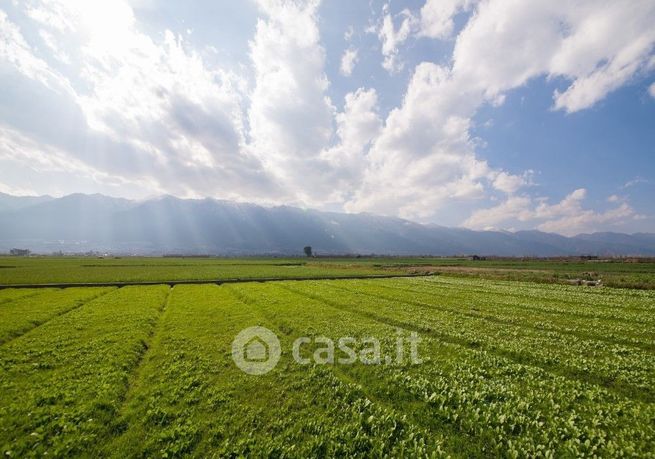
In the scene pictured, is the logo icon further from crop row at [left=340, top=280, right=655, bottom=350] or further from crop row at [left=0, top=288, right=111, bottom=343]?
crop row at [left=340, top=280, right=655, bottom=350]

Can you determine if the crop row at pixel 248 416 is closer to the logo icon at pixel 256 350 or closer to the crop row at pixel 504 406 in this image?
the logo icon at pixel 256 350

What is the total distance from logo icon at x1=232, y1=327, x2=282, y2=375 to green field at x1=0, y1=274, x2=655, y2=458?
51 centimetres

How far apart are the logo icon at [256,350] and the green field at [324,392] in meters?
0.51

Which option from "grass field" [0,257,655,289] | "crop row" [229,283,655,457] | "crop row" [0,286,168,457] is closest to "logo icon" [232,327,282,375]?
"crop row" [229,283,655,457]

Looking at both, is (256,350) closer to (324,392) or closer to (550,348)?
(324,392)

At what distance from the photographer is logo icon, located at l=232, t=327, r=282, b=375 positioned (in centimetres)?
1481

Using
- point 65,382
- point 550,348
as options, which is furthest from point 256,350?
point 550,348

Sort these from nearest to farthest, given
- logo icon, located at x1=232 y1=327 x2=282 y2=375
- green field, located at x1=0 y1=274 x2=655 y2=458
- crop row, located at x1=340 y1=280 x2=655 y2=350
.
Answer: green field, located at x1=0 y1=274 x2=655 y2=458 < logo icon, located at x1=232 y1=327 x2=282 y2=375 < crop row, located at x1=340 y1=280 x2=655 y2=350

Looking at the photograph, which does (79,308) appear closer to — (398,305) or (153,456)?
(153,456)

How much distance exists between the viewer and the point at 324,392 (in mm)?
12109

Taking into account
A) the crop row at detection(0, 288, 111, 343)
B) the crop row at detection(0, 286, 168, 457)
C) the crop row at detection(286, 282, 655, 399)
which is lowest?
the crop row at detection(286, 282, 655, 399)

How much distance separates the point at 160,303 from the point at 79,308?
286 inches

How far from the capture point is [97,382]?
12445 mm

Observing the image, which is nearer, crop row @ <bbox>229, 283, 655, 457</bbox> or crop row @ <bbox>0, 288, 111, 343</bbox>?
crop row @ <bbox>229, 283, 655, 457</bbox>
